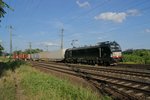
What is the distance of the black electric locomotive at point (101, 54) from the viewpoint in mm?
32312

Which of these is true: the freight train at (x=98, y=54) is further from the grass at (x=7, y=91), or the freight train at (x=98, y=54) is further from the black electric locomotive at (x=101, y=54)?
the grass at (x=7, y=91)

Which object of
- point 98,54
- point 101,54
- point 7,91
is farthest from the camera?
point 98,54

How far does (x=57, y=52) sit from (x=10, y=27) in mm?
29206

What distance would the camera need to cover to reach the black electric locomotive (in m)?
32.3

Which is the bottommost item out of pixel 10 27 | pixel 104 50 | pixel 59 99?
pixel 59 99

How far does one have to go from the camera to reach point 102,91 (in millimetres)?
12078

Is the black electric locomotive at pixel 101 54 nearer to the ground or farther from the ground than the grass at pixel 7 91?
farther from the ground

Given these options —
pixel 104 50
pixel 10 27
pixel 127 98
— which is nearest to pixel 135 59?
pixel 104 50

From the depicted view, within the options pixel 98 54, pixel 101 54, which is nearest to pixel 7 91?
pixel 101 54

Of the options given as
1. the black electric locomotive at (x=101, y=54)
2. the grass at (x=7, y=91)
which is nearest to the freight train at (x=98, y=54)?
the black electric locomotive at (x=101, y=54)

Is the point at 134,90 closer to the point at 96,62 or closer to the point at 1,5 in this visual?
the point at 1,5

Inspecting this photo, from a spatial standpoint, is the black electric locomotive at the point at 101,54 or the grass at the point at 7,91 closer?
the grass at the point at 7,91

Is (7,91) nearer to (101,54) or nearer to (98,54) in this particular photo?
(101,54)

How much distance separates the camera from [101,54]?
34625mm
